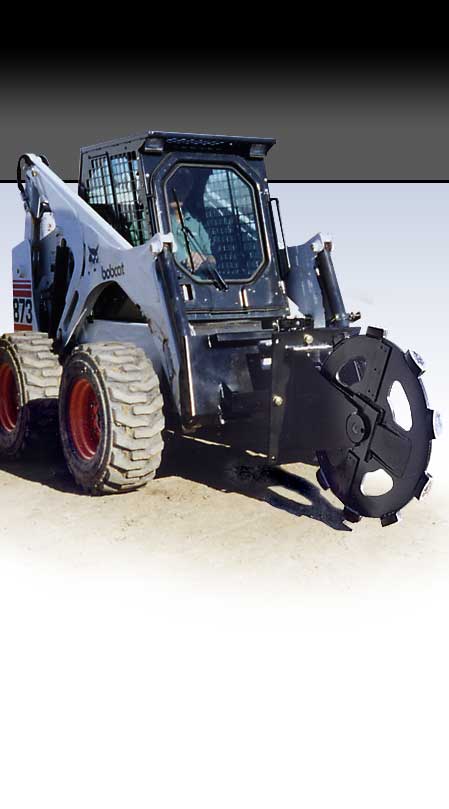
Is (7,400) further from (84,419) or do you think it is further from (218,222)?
(218,222)

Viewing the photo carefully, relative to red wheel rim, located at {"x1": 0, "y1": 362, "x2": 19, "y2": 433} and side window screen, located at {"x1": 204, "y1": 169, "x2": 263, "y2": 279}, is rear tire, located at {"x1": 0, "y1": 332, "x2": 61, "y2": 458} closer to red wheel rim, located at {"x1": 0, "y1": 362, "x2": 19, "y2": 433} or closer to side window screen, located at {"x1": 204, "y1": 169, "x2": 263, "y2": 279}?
red wheel rim, located at {"x1": 0, "y1": 362, "x2": 19, "y2": 433}

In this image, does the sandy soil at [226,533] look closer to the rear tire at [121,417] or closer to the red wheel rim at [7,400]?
the rear tire at [121,417]

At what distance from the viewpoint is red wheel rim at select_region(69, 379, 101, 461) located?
20.6 ft

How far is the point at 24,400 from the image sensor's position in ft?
22.5

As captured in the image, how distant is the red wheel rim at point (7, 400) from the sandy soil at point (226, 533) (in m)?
0.81

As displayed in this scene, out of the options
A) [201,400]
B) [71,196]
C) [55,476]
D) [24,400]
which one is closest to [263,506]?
[201,400]

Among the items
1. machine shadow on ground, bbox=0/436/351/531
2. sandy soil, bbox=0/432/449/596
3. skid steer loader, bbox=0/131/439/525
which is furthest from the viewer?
machine shadow on ground, bbox=0/436/351/531

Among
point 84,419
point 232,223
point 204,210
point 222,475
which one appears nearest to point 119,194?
point 204,210

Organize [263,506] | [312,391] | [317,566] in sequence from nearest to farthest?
[317,566], [312,391], [263,506]

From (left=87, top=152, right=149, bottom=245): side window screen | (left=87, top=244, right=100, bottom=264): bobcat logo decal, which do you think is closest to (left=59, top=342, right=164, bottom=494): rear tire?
(left=87, top=244, right=100, bottom=264): bobcat logo decal

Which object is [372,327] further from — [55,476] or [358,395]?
[55,476]

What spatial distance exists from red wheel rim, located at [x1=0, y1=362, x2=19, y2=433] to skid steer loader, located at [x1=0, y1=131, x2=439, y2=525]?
1cm

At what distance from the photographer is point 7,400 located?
7.43 m

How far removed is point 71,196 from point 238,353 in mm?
1993
